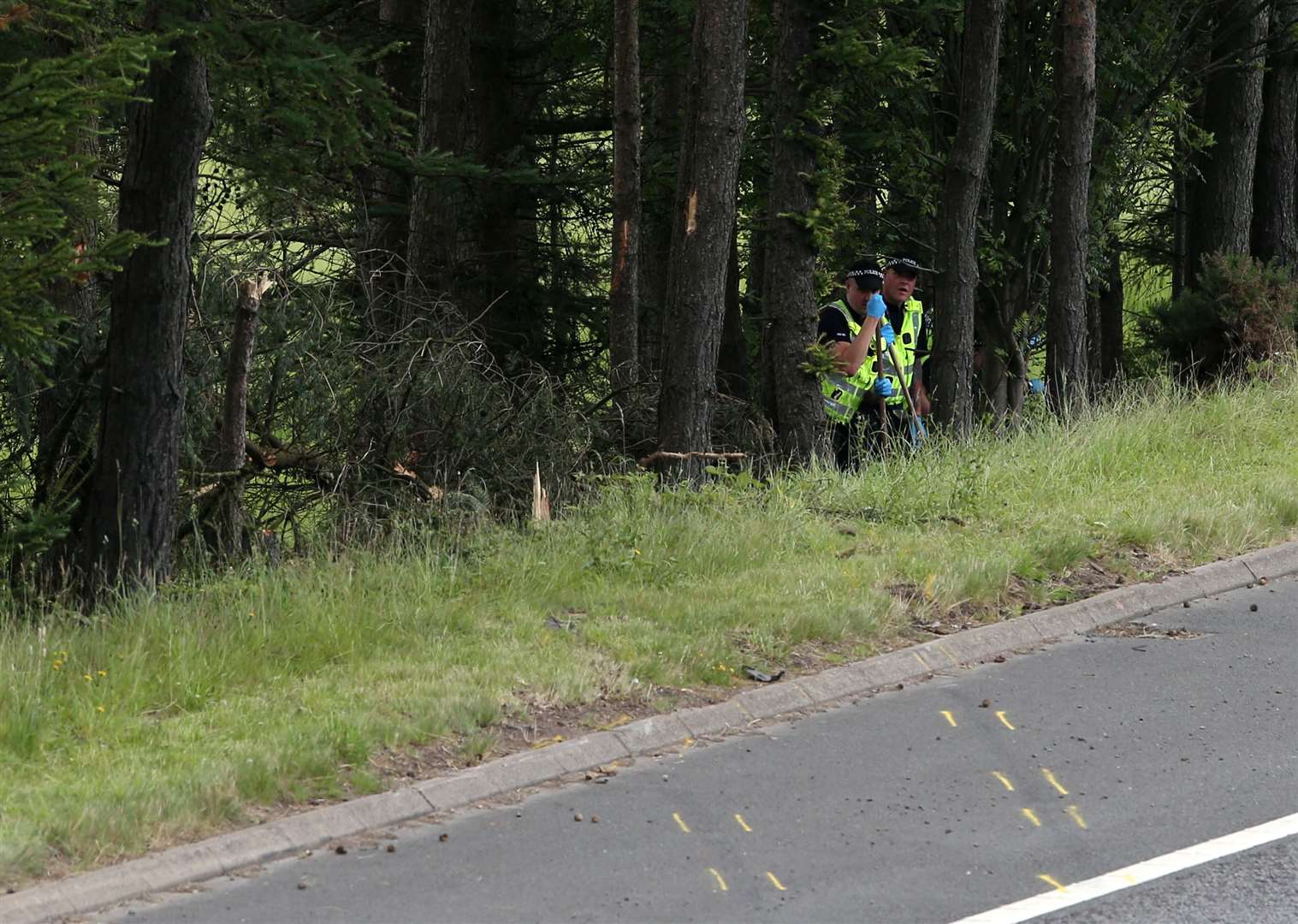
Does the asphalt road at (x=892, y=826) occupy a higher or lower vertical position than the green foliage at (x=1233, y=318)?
lower

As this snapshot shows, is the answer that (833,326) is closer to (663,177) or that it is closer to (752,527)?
(752,527)

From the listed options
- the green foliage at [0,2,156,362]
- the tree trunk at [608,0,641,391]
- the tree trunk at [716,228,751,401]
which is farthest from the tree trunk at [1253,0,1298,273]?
the green foliage at [0,2,156,362]

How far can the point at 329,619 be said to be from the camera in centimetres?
763

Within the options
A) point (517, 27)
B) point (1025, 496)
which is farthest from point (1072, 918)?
point (517, 27)

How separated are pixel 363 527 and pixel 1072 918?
695 cm

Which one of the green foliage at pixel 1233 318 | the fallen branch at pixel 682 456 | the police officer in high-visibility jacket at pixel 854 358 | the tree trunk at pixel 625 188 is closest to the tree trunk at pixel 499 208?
the tree trunk at pixel 625 188

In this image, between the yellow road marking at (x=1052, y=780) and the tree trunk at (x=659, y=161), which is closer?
the yellow road marking at (x=1052, y=780)

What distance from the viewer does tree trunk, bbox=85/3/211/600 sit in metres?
9.27

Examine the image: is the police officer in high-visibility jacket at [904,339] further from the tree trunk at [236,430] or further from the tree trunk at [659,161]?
the tree trunk at [659,161]

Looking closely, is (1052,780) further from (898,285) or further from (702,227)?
(702,227)

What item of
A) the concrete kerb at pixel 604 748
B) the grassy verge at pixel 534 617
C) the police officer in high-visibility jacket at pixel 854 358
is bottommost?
the concrete kerb at pixel 604 748

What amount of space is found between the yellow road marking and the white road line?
62 cm

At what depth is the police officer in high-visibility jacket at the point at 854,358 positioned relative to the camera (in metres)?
12.2

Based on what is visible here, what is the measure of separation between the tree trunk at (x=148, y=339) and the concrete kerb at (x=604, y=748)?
3.78 meters
